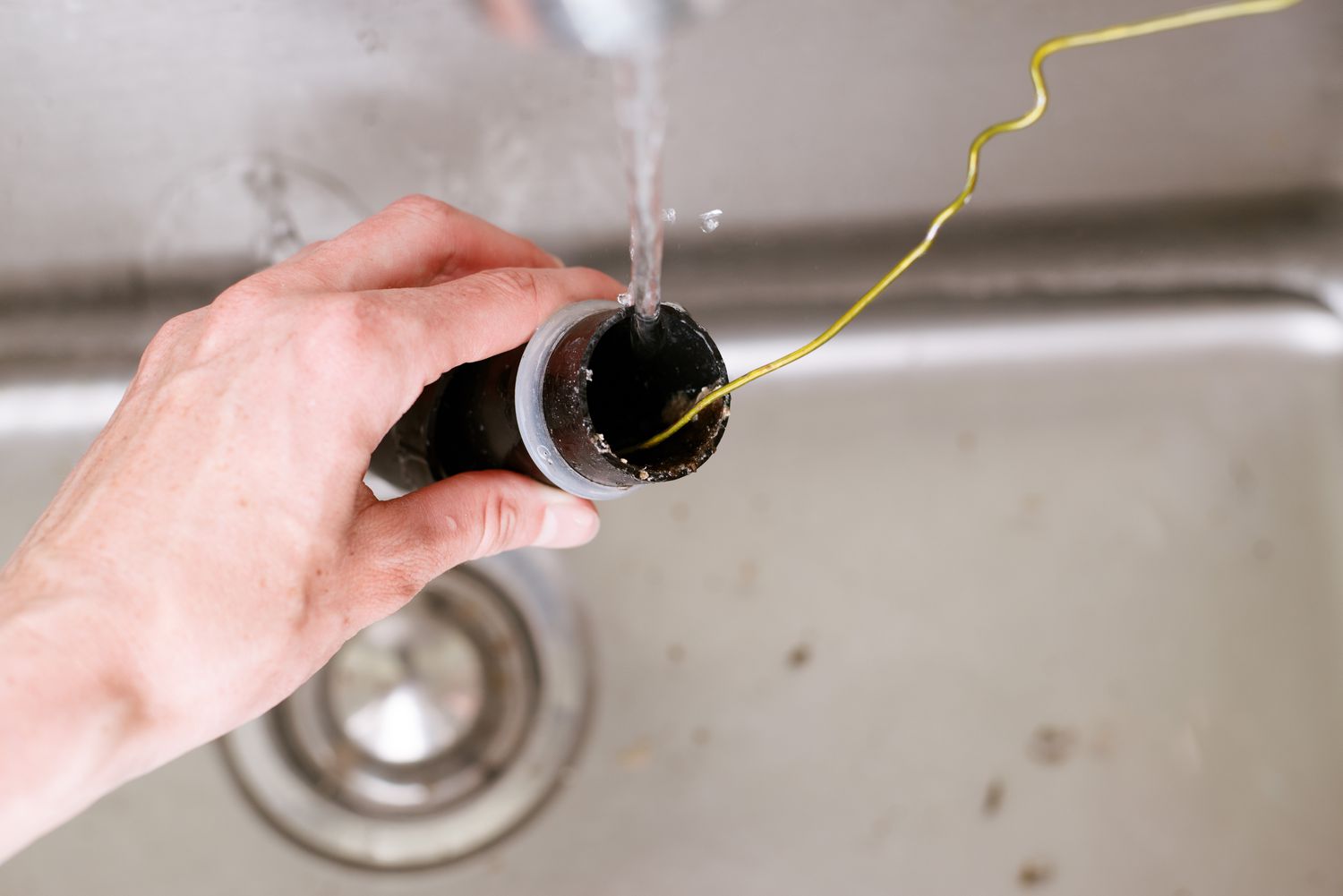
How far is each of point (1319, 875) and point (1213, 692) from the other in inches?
5.4

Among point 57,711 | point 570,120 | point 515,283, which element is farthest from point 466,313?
point 570,120

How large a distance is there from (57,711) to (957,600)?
56cm

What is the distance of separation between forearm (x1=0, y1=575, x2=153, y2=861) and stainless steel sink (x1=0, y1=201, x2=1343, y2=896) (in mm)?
362

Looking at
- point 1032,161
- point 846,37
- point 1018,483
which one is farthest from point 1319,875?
point 846,37

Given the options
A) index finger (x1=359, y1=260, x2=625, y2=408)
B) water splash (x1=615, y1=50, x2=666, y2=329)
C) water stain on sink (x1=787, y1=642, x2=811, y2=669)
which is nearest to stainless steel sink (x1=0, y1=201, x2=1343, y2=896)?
water stain on sink (x1=787, y1=642, x2=811, y2=669)

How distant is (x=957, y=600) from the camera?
73 centimetres

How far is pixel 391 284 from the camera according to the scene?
44cm

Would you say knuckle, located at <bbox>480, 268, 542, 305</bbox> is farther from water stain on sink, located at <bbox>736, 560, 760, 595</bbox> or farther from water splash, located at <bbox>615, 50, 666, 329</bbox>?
water stain on sink, located at <bbox>736, 560, 760, 595</bbox>

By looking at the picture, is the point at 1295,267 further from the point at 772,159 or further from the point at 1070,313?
the point at 772,159

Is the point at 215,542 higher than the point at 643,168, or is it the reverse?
the point at 643,168

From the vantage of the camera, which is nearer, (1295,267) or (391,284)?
(391,284)

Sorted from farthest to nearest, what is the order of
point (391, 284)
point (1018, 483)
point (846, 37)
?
point (1018, 483) < point (846, 37) < point (391, 284)

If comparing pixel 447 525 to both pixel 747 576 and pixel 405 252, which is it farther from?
pixel 747 576

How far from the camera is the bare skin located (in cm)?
35
